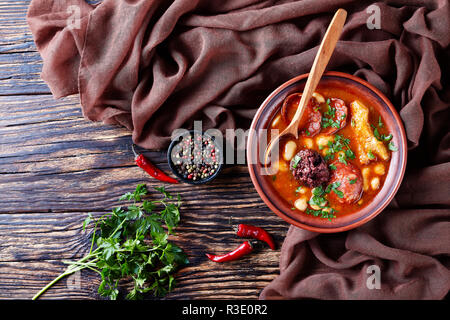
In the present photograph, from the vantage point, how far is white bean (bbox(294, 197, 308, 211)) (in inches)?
94.4

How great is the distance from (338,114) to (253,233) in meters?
0.95

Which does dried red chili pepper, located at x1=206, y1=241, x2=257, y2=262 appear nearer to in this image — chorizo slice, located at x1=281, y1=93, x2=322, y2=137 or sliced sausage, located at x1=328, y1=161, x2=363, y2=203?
sliced sausage, located at x1=328, y1=161, x2=363, y2=203

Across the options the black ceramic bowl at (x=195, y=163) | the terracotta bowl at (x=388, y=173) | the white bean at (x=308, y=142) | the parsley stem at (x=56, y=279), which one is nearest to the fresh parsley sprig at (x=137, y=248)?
the parsley stem at (x=56, y=279)

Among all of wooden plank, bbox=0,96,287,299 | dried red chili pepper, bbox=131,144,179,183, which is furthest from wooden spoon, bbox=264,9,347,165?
dried red chili pepper, bbox=131,144,179,183

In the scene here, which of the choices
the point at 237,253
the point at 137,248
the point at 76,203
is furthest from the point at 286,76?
the point at 76,203

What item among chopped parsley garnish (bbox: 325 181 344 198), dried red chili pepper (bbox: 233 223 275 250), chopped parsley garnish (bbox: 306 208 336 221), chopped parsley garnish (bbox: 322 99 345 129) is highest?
chopped parsley garnish (bbox: 322 99 345 129)

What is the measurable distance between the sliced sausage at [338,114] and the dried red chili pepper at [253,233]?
0.78m

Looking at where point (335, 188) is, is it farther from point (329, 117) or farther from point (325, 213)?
point (329, 117)

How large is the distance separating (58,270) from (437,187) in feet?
8.52

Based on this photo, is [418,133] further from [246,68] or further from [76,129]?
[76,129]

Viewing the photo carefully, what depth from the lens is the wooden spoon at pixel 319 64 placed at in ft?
7.36

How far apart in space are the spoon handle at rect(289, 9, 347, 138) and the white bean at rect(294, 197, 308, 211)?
1.44ft

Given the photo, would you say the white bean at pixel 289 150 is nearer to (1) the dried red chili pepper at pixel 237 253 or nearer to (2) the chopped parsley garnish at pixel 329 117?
(2) the chopped parsley garnish at pixel 329 117

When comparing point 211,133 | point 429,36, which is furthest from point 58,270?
point 429,36
